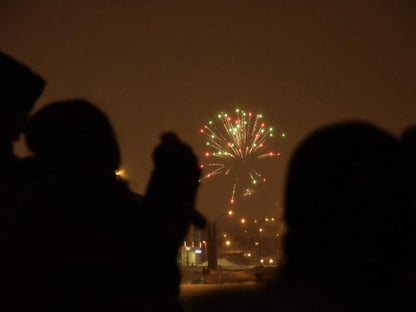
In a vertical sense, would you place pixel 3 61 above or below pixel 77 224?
above

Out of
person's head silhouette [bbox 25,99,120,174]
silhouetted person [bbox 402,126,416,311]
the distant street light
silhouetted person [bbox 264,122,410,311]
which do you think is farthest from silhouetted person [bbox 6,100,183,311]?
the distant street light

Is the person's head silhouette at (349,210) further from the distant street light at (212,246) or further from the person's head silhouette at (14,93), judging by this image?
the distant street light at (212,246)

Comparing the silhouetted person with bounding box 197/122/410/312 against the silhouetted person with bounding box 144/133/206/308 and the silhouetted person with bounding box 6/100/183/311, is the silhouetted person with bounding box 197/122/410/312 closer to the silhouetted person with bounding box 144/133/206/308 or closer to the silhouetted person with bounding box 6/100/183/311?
the silhouetted person with bounding box 6/100/183/311

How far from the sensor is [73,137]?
75.4 inches

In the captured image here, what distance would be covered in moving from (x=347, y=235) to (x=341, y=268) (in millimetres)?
80

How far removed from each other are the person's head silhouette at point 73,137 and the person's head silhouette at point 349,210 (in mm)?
863

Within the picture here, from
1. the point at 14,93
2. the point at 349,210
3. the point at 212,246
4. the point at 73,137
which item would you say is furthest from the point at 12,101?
the point at 212,246

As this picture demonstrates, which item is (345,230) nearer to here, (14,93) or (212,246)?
(14,93)

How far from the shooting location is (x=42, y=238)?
5.11 feet

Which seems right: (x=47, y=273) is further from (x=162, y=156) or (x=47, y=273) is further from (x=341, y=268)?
(x=341, y=268)

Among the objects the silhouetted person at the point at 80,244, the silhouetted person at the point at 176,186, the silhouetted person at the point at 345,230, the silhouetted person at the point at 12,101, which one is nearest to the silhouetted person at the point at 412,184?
the silhouetted person at the point at 345,230

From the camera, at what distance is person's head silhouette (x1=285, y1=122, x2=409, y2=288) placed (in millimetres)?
1211

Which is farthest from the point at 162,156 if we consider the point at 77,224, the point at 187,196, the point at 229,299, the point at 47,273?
the point at 229,299

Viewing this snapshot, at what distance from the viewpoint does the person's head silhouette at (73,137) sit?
1.89 meters
